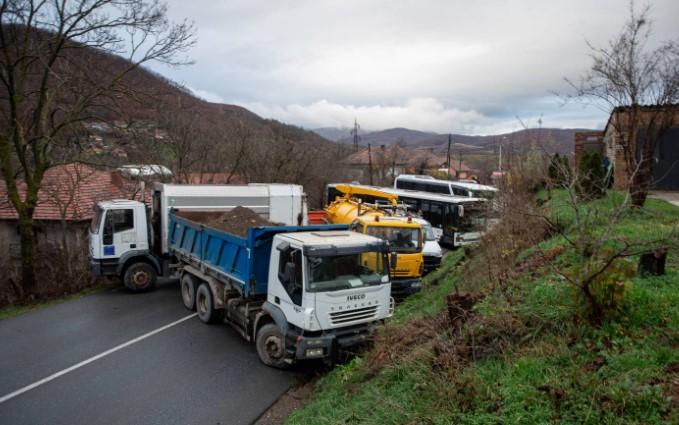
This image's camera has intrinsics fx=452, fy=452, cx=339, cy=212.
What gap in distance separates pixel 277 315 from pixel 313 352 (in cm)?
91

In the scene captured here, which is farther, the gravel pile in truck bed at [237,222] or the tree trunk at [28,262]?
the tree trunk at [28,262]

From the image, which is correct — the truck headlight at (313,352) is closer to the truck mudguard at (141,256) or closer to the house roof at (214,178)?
the truck mudguard at (141,256)

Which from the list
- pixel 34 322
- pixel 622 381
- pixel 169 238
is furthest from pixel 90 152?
pixel 622 381

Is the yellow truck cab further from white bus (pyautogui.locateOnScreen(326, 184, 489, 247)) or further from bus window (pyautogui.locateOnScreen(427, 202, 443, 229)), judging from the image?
bus window (pyautogui.locateOnScreen(427, 202, 443, 229))

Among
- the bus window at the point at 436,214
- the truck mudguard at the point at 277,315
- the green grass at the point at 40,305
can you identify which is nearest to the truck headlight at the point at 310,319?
the truck mudguard at the point at 277,315

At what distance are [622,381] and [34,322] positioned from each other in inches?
488

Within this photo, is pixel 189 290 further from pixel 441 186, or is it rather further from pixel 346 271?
pixel 441 186

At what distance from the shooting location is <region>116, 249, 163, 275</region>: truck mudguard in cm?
1295

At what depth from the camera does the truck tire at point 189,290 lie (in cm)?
1112

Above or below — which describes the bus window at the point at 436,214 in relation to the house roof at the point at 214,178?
below

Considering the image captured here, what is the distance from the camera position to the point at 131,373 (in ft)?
25.3

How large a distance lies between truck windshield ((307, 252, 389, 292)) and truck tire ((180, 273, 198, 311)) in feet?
16.6

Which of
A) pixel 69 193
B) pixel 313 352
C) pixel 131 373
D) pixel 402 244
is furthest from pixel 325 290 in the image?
pixel 69 193

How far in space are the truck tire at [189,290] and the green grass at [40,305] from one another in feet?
14.3
